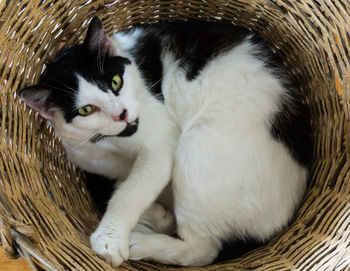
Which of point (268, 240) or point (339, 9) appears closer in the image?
point (339, 9)

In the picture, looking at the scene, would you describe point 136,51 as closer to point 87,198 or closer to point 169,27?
point 169,27

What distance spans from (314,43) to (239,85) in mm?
316

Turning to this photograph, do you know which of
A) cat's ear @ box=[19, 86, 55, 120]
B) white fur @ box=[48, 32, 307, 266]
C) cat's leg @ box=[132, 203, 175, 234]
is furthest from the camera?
cat's leg @ box=[132, 203, 175, 234]

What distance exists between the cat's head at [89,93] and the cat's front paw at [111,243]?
30 cm

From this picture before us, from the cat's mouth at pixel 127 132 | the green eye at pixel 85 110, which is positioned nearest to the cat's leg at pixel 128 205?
the cat's mouth at pixel 127 132

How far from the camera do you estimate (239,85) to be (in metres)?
1.27

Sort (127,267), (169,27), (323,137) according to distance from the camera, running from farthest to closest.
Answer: (169,27) → (323,137) → (127,267)

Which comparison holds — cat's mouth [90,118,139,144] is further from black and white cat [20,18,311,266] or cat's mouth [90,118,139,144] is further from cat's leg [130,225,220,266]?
cat's leg [130,225,220,266]

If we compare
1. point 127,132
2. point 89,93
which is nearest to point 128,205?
point 127,132

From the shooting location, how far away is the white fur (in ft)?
3.83

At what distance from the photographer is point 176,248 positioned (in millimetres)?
1237

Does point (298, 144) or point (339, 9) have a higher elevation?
point (339, 9)

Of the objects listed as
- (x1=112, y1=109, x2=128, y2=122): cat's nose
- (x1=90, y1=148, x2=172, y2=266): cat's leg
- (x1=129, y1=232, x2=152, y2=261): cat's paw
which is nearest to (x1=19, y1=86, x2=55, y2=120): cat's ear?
(x1=112, y1=109, x2=128, y2=122): cat's nose

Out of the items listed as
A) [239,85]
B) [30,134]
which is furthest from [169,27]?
[30,134]
